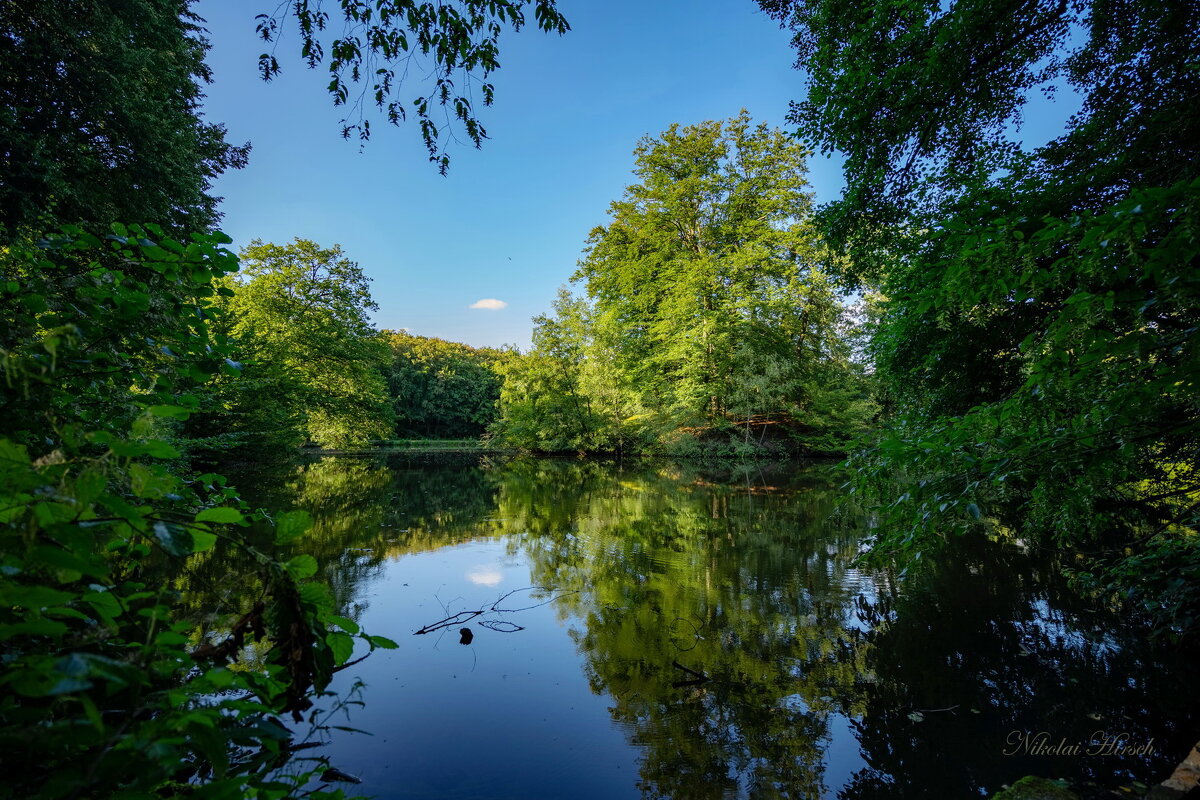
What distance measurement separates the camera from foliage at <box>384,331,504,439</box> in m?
52.2

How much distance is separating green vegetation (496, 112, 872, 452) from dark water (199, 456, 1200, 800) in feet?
46.8

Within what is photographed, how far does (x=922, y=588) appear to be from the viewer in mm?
5820

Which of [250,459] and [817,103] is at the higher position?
[817,103]

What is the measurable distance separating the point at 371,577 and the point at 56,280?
549 cm

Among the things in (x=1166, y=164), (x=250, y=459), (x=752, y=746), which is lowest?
(x=752, y=746)

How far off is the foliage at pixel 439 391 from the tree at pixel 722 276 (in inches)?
1231

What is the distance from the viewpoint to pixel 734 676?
3.82 metres

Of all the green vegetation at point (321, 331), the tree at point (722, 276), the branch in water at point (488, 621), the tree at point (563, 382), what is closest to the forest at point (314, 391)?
the branch in water at point (488, 621)

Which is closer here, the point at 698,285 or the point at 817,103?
the point at 817,103

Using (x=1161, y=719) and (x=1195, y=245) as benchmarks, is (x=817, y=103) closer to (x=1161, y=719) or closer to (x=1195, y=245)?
(x=1195, y=245)

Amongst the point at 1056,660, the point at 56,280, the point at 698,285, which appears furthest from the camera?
the point at 698,285

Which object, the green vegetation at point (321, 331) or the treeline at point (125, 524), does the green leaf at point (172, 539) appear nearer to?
the treeline at point (125, 524)

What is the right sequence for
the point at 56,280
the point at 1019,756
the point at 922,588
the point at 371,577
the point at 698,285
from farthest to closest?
the point at 698,285, the point at 371,577, the point at 922,588, the point at 1019,756, the point at 56,280

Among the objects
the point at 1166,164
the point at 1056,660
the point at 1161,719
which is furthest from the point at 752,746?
the point at 1166,164
